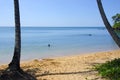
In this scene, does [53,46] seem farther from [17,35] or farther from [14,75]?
[14,75]

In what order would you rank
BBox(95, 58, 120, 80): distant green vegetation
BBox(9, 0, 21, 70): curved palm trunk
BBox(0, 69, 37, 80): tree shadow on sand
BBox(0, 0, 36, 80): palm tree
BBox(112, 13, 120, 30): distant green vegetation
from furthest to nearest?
BBox(112, 13, 120, 30): distant green vegetation
BBox(9, 0, 21, 70): curved palm trunk
BBox(0, 0, 36, 80): palm tree
BBox(0, 69, 37, 80): tree shadow on sand
BBox(95, 58, 120, 80): distant green vegetation

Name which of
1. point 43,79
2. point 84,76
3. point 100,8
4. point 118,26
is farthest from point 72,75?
point 118,26

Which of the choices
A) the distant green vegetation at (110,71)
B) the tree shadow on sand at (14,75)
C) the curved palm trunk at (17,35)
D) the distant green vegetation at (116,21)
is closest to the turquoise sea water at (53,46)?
the curved palm trunk at (17,35)

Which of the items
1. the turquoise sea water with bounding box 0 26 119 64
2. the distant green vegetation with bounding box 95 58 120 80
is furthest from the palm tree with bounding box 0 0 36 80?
the turquoise sea water with bounding box 0 26 119 64

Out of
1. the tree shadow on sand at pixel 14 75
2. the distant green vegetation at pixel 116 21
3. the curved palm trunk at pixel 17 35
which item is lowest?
the distant green vegetation at pixel 116 21

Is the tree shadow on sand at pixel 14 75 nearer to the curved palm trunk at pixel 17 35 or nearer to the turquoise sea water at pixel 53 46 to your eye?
the curved palm trunk at pixel 17 35

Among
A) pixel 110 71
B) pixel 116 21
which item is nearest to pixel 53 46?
pixel 110 71

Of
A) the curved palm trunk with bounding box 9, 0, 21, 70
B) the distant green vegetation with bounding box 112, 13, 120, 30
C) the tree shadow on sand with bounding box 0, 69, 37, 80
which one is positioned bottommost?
the distant green vegetation with bounding box 112, 13, 120, 30

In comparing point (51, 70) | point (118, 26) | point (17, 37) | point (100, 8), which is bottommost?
point (118, 26)

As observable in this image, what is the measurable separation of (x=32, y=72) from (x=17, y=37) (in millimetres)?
2102

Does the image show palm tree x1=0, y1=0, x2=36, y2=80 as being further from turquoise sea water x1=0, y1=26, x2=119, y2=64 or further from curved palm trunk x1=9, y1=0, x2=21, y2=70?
turquoise sea water x1=0, y1=26, x2=119, y2=64

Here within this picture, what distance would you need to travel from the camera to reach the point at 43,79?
11.3m

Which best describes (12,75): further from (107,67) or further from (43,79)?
(107,67)

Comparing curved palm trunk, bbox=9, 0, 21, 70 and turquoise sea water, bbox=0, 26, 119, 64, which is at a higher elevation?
curved palm trunk, bbox=9, 0, 21, 70
